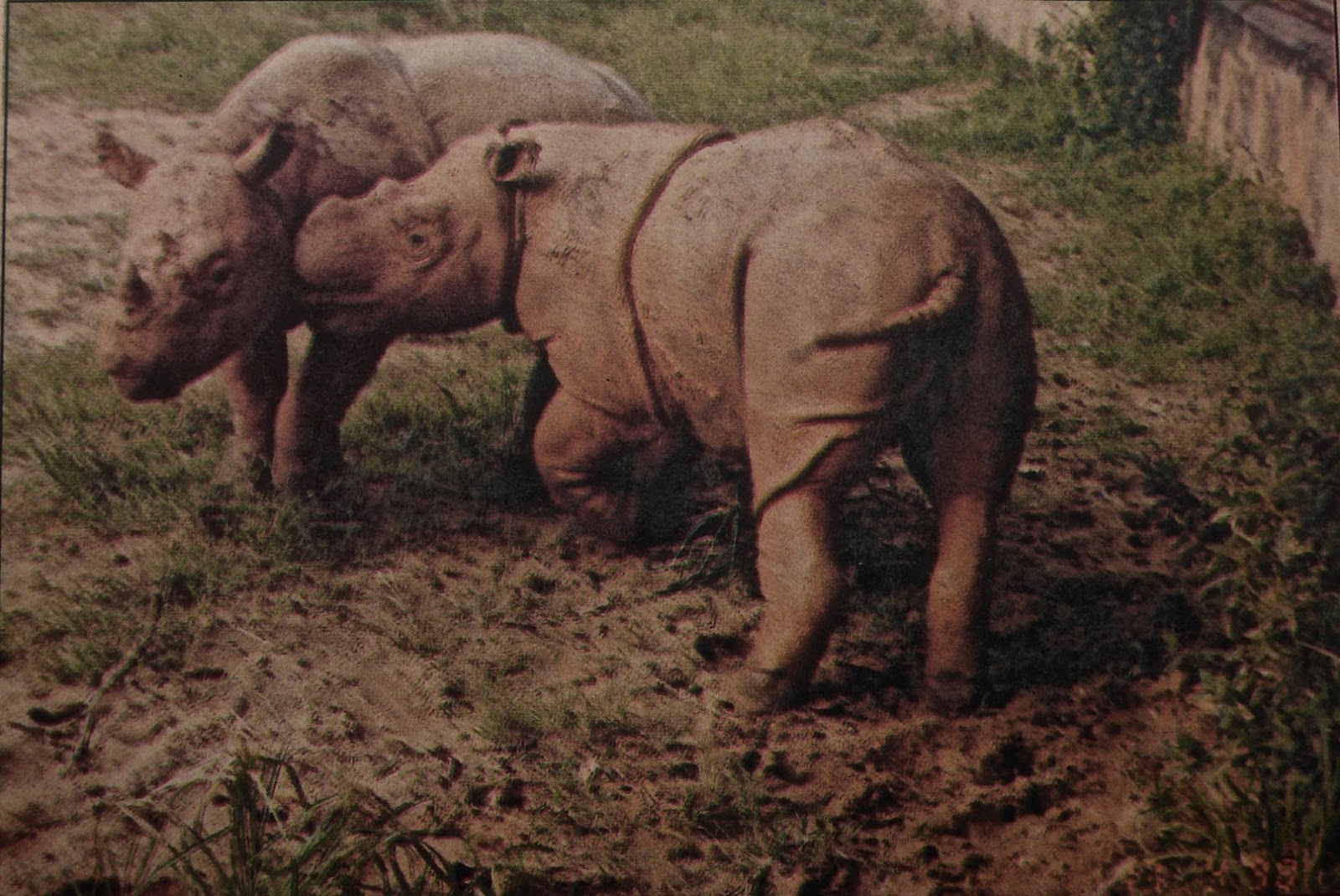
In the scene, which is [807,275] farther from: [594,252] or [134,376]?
[134,376]

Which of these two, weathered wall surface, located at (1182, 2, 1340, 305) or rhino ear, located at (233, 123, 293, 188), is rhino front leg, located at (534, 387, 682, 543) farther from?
weathered wall surface, located at (1182, 2, 1340, 305)

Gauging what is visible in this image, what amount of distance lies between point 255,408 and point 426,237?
2.21ft

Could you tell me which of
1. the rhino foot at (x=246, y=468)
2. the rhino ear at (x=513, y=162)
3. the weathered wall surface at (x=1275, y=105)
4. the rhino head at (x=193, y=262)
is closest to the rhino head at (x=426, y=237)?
the rhino ear at (x=513, y=162)

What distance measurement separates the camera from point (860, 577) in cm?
308

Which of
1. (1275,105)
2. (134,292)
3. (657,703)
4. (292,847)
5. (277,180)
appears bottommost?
(292,847)

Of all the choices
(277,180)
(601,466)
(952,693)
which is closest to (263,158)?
(277,180)

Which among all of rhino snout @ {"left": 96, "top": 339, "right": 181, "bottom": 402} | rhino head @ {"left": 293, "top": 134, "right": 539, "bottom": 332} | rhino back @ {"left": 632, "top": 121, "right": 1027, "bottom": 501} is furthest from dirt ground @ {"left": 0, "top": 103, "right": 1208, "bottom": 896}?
rhino head @ {"left": 293, "top": 134, "right": 539, "bottom": 332}

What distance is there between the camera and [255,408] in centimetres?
338

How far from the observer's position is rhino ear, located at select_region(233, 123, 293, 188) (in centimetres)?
306

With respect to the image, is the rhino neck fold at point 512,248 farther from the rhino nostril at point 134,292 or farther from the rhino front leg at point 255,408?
the rhino nostril at point 134,292

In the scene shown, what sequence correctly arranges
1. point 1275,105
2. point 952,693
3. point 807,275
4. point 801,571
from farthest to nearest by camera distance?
point 1275,105 < point 952,693 < point 801,571 < point 807,275

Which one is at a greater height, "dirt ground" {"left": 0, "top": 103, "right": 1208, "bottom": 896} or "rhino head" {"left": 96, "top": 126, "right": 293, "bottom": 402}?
"rhino head" {"left": 96, "top": 126, "right": 293, "bottom": 402}

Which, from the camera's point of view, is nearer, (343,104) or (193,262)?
(193,262)

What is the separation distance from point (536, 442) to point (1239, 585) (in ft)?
5.45
